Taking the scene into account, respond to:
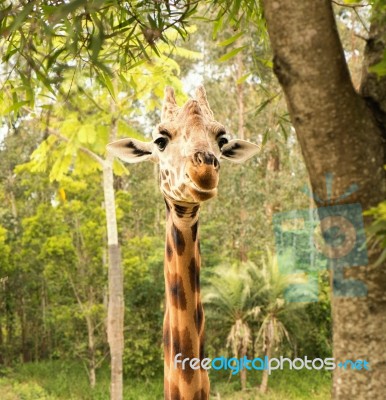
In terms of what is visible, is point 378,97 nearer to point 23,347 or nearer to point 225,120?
point 225,120

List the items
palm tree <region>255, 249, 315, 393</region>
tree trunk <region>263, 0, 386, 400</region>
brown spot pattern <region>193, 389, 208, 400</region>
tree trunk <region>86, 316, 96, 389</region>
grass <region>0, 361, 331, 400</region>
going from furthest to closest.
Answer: tree trunk <region>86, 316, 96, 389</region>
grass <region>0, 361, 331, 400</region>
palm tree <region>255, 249, 315, 393</region>
brown spot pattern <region>193, 389, 208, 400</region>
tree trunk <region>263, 0, 386, 400</region>

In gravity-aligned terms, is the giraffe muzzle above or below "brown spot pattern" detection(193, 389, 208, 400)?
above

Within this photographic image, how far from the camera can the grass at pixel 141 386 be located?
9.69 meters

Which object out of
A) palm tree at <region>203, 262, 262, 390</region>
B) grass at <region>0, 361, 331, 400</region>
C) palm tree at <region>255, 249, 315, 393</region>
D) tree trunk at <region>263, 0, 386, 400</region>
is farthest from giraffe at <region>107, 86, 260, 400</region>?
grass at <region>0, 361, 331, 400</region>

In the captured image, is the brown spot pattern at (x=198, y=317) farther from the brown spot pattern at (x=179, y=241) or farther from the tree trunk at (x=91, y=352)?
the tree trunk at (x=91, y=352)

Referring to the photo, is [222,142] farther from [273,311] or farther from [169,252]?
[273,311]

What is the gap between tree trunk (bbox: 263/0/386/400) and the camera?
1272 millimetres

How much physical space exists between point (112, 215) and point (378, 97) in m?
7.07

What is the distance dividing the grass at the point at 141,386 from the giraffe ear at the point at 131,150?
760 cm

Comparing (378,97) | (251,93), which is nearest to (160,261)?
(251,93)

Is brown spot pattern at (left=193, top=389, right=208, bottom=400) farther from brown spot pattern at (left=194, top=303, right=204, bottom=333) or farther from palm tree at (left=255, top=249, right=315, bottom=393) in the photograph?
palm tree at (left=255, top=249, right=315, bottom=393)

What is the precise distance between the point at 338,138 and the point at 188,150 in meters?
0.69

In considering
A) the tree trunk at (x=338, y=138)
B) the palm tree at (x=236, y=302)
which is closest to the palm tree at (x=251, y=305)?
the palm tree at (x=236, y=302)

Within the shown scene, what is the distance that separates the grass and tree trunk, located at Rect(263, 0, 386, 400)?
27.4 ft
